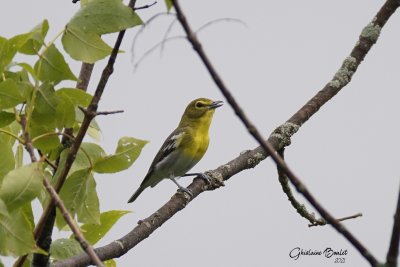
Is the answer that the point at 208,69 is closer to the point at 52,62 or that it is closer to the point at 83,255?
the point at 52,62

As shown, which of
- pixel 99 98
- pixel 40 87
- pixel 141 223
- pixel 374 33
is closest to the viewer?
pixel 99 98

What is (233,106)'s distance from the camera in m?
1.34

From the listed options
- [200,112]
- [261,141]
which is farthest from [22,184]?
[200,112]

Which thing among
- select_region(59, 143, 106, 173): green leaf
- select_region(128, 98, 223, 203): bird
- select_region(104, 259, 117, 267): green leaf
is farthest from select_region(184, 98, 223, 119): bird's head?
select_region(59, 143, 106, 173): green leaf

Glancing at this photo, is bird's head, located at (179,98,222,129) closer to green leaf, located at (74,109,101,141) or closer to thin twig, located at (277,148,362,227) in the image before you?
thin twig, located at (277,148,362,227)

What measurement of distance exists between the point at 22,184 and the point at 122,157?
51 centimetres

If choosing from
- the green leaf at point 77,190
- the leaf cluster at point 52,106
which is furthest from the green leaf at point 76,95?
the green leaf at point 77,190

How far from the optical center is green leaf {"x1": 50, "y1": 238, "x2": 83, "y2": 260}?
9.68 feet

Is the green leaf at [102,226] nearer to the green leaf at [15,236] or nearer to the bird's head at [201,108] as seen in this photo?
the green leaf at [15,236]

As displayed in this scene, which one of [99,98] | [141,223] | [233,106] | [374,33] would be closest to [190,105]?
[374,33]

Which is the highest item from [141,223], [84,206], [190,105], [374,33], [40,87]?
[40,87]

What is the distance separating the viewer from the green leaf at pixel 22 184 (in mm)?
2174

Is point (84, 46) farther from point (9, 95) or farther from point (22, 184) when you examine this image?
point (22, 184)

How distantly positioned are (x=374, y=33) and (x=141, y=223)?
1860mm
